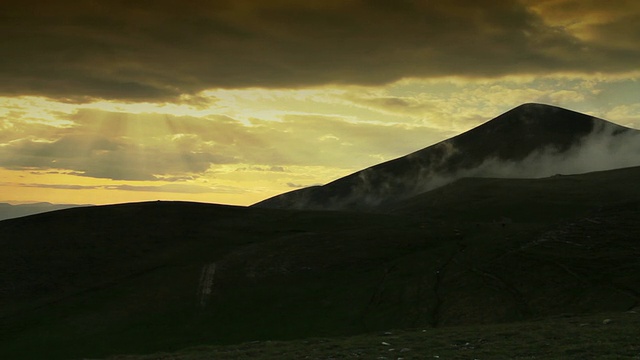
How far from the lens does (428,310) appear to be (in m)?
74.0

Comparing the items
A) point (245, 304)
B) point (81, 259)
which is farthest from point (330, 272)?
point (81, 259)

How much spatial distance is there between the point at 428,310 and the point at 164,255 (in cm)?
7235

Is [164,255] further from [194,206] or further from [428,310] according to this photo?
[428,310]

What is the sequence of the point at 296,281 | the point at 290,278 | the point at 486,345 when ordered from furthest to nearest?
the point at 290,278
the point at 296,281
the point at 486,345

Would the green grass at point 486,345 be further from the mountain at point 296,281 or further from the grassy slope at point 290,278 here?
the grassy slope at point 290,278

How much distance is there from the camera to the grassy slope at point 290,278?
2894 inches

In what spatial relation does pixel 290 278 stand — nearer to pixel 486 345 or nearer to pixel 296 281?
pixel 296 281

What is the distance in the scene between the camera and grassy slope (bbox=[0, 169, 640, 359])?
7350 cm

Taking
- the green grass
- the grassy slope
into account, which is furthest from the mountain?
the green grass

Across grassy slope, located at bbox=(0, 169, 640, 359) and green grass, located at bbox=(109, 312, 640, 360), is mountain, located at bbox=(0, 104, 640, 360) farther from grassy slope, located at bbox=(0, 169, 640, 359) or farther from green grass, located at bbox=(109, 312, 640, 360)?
green grass, located at bbox=(109, 312, 640, 360)

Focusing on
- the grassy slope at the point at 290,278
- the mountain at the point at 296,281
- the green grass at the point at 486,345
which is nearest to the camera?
the green grass at the point at 486,345

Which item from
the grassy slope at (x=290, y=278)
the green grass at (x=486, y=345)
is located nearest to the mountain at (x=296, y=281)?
the grassy slope at (x=290, y=278)

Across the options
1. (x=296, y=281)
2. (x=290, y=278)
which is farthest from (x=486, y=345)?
(x=290, y=278)

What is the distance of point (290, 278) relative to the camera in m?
103
